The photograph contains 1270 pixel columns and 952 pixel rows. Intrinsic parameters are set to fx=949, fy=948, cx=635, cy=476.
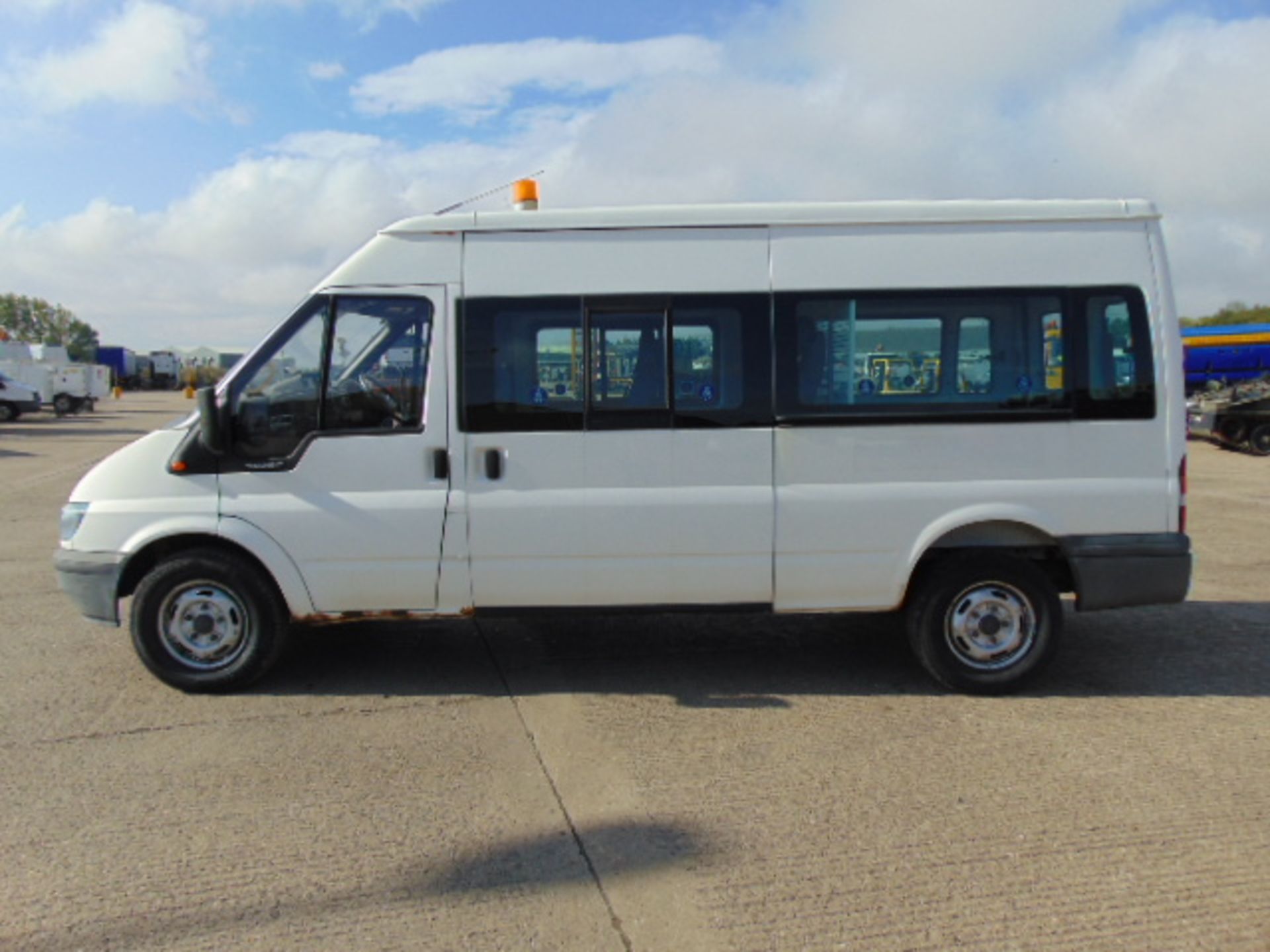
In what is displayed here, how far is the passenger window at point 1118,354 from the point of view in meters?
4.92

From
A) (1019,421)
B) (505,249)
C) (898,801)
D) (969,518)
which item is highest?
(505,249)

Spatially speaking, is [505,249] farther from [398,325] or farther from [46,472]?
[46,472]

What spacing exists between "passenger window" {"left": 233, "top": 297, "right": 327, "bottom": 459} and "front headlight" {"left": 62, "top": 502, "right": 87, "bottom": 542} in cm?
91

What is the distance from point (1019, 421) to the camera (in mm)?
4934

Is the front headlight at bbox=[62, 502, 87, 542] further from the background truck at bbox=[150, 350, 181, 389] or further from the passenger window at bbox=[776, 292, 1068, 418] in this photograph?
the background truck at bbox=[150, 350, 181, 389]

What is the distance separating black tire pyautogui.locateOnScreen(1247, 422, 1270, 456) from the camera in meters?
19.5

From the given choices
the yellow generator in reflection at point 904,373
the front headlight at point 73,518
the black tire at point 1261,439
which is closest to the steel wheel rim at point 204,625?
the front headlight at point 73,518

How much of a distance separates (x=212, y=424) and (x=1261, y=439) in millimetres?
21183

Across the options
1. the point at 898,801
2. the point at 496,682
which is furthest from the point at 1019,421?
the point at 496,682

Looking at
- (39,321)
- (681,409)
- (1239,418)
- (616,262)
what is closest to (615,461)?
(681,409)

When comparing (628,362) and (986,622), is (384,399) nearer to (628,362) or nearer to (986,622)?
(628,362)

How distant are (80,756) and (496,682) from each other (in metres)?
2.03

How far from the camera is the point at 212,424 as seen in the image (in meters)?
4.83

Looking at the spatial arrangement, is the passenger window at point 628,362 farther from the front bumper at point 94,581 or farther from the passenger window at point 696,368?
the front bumper at point 94,581
